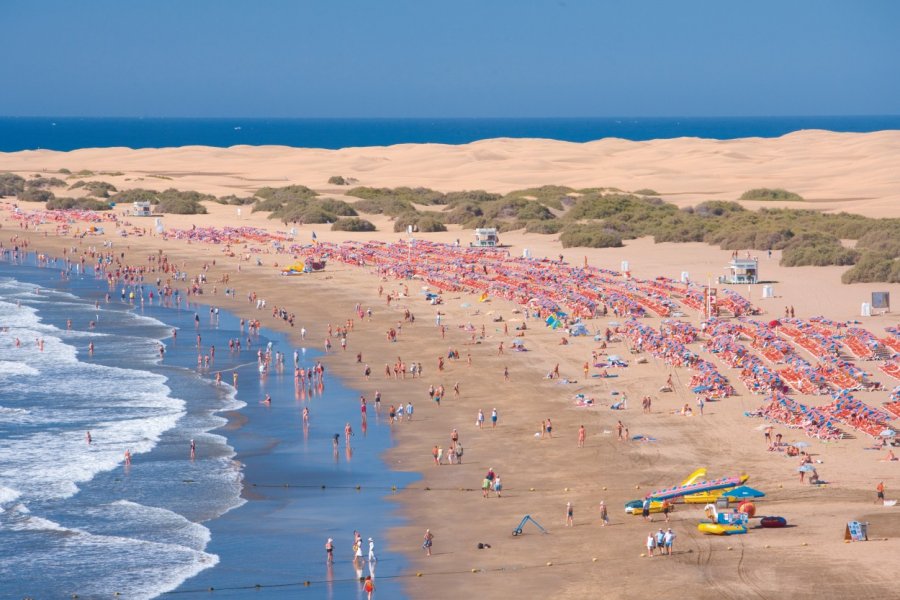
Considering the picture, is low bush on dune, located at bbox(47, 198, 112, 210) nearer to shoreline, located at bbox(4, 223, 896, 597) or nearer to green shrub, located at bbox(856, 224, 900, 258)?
green shrub, located at bbox(856, 224, 900, 258)

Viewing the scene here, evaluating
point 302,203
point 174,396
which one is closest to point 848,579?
point 174,396

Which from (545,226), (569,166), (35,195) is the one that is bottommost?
(545,226)

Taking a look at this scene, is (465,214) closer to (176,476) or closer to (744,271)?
(744,271)

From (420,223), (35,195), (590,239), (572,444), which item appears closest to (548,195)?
(420,223)

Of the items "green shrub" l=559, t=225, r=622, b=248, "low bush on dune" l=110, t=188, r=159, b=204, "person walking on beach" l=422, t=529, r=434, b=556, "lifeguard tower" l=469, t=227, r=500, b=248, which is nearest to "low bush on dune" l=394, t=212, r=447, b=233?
"lifeguard tower" l=469, t=227, r=500, b=248

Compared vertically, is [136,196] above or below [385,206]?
above

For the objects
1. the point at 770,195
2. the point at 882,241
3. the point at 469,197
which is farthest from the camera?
the point at 469,197

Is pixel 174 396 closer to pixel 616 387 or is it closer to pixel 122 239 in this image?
pixel 616 387
